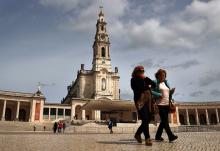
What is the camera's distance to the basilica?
59.9 meters

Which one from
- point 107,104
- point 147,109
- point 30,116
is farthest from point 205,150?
point 30,116

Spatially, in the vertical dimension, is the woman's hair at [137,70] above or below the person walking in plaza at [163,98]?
above

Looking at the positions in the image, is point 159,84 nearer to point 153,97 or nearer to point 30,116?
point 153,97

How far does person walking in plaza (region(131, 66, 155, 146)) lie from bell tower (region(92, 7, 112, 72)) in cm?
6084

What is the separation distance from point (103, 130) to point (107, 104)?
15986 millimetres

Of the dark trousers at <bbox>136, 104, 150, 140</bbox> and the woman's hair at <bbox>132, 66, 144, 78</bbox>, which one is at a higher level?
the woman's hair at <bbox>132, 66, 144, 78</bbox>

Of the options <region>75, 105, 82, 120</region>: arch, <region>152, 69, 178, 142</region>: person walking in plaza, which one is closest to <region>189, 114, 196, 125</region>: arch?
<region>75, 105, 82, 120</region>: arch

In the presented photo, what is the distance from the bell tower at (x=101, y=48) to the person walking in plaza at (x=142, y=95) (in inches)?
2395

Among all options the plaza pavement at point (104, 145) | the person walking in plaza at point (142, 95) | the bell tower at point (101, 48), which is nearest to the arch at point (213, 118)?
the bell tower at point (101, 48)

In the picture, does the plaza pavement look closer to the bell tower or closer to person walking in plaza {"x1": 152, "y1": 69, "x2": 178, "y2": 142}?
person walking in plaza {"x1": 152, "y1": 69, "x2": 178, "y2": 142}

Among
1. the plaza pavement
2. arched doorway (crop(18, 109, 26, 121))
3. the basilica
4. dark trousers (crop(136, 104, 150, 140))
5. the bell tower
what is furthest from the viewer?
the bell tower

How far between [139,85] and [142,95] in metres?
0.36

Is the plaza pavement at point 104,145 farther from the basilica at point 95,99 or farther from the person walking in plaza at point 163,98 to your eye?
the basilica at point 95,99

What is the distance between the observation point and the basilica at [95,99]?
197 feet
